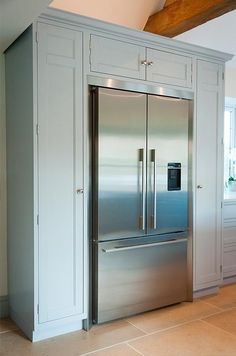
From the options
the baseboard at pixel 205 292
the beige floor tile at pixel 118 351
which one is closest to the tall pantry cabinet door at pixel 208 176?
the baseboard at pixel 205 292

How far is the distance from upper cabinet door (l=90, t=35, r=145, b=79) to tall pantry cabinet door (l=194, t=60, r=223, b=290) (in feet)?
2.37

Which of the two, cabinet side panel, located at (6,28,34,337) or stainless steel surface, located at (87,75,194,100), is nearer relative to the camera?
cabinet side panel, located at (6,28,34,337)

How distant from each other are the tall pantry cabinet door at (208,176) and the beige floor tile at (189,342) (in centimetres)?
70

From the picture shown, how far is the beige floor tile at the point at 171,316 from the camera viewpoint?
2.86 m

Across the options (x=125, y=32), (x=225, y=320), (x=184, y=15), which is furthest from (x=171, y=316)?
(x=184, y=15)

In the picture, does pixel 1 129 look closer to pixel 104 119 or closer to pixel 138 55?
pixel 104 119

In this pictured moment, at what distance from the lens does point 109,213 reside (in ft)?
9.23

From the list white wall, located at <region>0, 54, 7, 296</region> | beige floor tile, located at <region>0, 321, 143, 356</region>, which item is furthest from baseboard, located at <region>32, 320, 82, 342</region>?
white wall, located at <region>0, 54, 7, 296</region>

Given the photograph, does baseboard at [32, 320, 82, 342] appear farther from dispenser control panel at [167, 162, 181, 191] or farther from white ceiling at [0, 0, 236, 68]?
white ceiling at [0, 0, 236, 68]

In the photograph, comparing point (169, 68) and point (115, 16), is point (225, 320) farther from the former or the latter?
point (115, 16)

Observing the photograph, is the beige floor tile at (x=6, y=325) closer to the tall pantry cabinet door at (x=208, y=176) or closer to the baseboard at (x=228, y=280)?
the tall pantry cabinet door at (x=208, y=176)

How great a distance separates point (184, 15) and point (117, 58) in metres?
0.69

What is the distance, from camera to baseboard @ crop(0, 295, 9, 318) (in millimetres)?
2988

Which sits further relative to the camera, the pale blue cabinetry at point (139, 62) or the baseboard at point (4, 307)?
the baseboard at point (4, 307)
